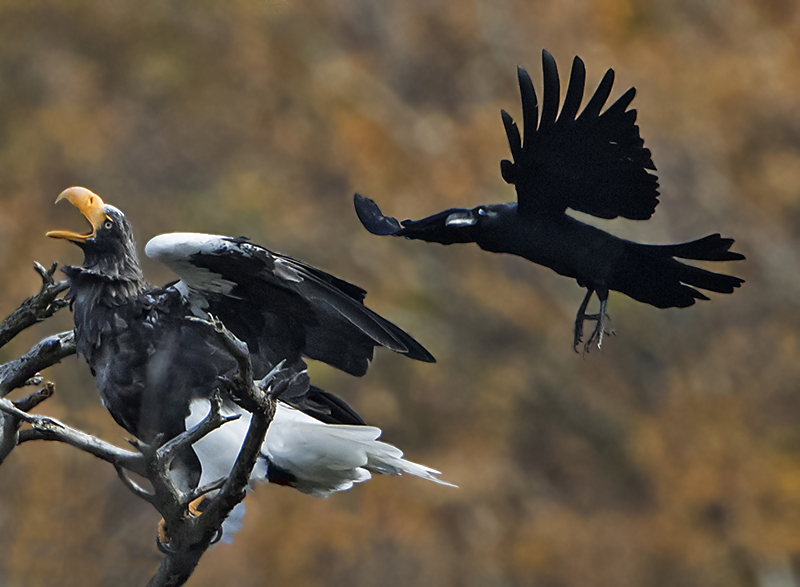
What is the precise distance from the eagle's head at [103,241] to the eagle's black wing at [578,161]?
1547mm

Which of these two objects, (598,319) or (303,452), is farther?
(303,452)

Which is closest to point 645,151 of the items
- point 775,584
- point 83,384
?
point 83,384

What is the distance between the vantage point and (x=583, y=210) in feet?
8.39

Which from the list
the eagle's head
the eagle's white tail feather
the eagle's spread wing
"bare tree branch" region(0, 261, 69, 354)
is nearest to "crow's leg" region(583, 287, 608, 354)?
the eagle's spread wing

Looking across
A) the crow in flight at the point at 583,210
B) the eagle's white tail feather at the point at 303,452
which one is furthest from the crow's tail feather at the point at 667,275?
the eagle's white tail feather at the point at 303,452

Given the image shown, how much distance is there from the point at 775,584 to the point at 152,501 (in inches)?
404

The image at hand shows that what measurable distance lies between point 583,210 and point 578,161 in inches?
5.5

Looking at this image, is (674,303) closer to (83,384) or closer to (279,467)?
(279,467)

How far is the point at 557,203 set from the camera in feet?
8.33

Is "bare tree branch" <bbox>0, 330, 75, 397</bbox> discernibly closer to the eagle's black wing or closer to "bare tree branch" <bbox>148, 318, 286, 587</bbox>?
"bare tree branch" <bbox>148, 318, 286, 587</bbox>

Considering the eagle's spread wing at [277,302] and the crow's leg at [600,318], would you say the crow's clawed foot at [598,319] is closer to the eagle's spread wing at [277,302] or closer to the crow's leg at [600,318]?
the crow's leg at [600,318]

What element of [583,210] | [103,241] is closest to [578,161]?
[583,210]

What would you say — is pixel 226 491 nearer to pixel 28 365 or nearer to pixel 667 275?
pixel 28 365

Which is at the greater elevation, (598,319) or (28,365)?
(598,319)
